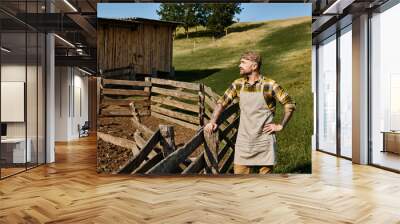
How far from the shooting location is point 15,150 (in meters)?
6.79

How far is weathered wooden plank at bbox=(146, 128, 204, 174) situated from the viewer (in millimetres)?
6547

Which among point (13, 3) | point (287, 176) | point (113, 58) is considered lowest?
point (287, 176)

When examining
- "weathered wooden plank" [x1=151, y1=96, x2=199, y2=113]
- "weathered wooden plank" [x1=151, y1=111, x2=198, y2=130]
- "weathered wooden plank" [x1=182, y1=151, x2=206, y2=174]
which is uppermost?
"weathered wooden plank" [x1=151, y1=96, x2=199, y2=113]

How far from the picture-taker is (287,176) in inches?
269

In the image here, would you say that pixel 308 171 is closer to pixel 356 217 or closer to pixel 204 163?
pixel 204 163

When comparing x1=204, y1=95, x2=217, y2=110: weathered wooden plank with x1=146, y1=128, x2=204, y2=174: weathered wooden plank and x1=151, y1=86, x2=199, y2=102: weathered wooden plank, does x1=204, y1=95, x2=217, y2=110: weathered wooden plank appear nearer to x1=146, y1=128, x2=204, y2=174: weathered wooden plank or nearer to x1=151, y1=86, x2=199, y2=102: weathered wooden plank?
x1=151, y1=86, x2=199, y2=102: weathered wooden plank

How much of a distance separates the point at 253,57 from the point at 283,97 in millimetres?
793

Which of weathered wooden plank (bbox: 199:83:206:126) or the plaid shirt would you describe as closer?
the plaid shirt

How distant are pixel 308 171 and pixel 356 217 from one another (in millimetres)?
2678

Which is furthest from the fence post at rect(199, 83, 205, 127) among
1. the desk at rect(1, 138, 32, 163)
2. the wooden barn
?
the desk at rect(1, 138, 32, 163)

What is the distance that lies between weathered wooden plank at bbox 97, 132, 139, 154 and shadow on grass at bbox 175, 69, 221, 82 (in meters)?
1.24

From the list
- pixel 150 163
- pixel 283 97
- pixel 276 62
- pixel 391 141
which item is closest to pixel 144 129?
pixel 150 163

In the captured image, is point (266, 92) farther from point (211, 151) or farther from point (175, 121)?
point (175, 121)

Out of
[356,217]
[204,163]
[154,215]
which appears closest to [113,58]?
[204,163]
